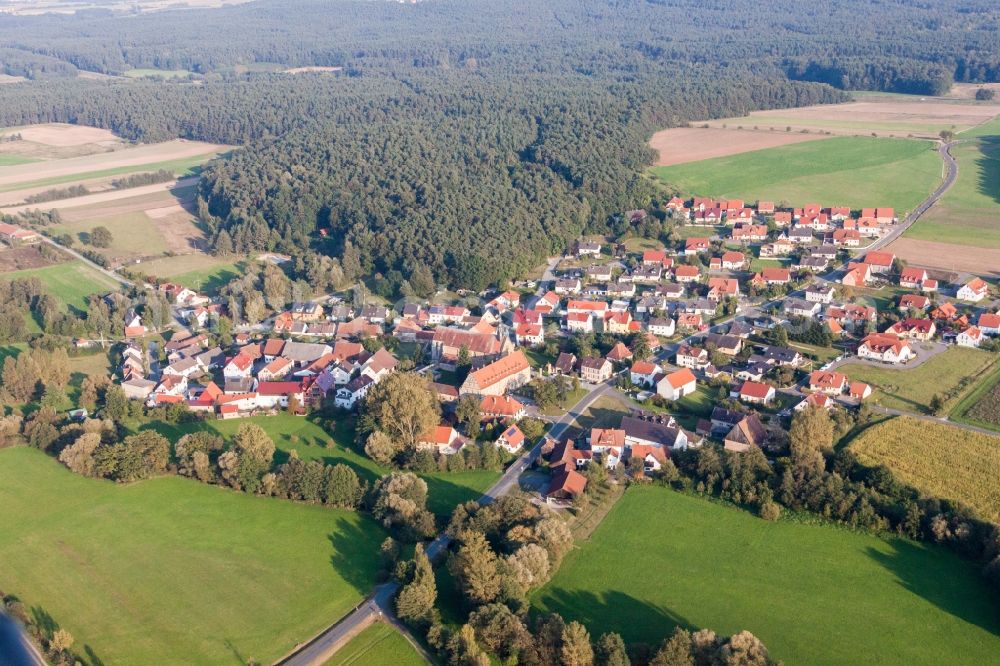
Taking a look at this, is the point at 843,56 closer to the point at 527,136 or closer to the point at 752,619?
the point at 527,136

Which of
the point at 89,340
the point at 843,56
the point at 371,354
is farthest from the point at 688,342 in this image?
the point at 843,56

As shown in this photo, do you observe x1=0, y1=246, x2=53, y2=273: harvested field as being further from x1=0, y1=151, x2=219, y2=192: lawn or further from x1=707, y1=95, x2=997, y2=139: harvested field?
x1=707, y1=95, x2=997, y2=139: harvested field

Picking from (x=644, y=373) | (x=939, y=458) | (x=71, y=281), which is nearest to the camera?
(x=939, y=458)

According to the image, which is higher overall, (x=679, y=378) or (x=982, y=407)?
(x=679, y=378)

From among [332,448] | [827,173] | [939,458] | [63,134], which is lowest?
[332,448]

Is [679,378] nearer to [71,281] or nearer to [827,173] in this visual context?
[71,281]

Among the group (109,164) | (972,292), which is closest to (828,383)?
(972,292)
